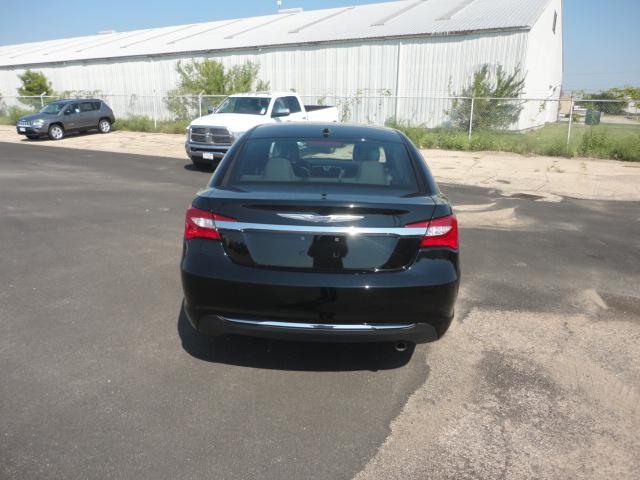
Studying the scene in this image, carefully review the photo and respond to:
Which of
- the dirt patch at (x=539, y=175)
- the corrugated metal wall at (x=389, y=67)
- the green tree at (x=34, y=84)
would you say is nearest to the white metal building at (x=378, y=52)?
the corrugated metal wall at (x=389, y=67)

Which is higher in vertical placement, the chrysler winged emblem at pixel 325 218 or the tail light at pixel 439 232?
the chrysler winged emblem at pixel 325 218

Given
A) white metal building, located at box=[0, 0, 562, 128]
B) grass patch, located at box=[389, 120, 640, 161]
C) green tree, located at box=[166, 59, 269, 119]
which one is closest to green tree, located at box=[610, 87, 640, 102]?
white metal building, located at box=[0, 0, 562, 128]

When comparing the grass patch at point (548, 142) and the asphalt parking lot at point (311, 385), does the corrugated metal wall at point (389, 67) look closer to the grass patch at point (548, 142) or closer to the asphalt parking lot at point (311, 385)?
the grass patch at point (548, 142)

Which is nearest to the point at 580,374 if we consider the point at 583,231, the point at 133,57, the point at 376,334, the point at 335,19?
the point at 376,334

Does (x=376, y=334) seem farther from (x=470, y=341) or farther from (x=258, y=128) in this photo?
(x=258, y=128)

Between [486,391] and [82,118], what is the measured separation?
23996mm

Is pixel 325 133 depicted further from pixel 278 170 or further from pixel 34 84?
pixel 34 84

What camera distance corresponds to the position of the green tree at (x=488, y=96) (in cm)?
2019

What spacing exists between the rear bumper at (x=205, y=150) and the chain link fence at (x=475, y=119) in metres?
5.31

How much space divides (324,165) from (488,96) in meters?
20.5

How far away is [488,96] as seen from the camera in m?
22.2

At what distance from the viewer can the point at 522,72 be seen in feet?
71.6

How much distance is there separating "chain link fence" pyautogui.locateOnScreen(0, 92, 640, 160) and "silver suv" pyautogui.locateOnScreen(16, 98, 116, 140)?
7.55 feet

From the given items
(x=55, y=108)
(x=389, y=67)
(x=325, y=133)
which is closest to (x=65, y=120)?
(x=55, y=108)
